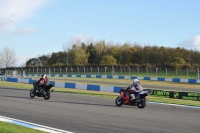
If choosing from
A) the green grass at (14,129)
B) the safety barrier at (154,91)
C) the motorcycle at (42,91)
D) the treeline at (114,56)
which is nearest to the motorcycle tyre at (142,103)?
the safety barrier at (154,91)

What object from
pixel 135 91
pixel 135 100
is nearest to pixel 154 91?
pixel 135 91

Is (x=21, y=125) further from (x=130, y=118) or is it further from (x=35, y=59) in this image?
(x=35, y=59)

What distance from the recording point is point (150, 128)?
30.6 feet

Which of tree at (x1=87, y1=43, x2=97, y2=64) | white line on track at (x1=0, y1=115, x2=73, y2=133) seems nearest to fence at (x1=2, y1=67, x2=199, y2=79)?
white line on track at (x1=0, y1=115, x2=73, y2=133)

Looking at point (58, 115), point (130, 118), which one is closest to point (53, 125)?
point (58, 115)

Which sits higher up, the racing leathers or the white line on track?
the racing leathers

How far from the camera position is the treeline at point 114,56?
84438mm

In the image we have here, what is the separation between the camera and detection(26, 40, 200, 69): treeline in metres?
84.4

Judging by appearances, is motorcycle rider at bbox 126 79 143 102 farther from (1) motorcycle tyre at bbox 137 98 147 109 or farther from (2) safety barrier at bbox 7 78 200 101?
(2) safety barrier at bbox 7 78 200 101

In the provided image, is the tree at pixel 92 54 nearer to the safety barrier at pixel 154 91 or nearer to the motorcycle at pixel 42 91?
the safety barrier at pixel 154 91

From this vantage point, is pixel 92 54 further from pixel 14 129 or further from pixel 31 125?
pixel 14 129

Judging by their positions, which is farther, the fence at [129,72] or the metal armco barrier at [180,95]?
the fence at [129,72]

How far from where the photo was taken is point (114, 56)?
317 ft

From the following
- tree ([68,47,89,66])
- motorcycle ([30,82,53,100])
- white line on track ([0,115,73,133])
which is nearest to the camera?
white line on track ([0,115,73,133])
